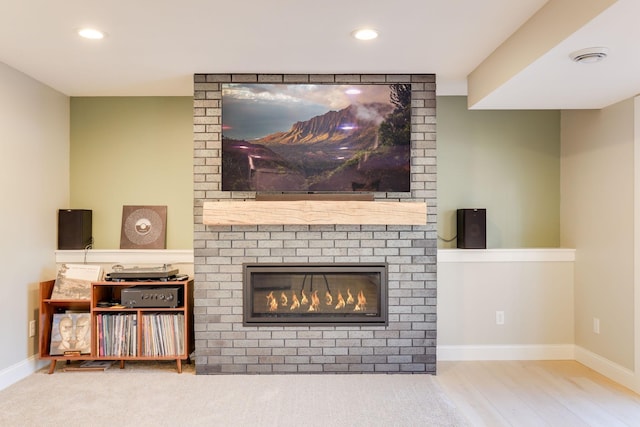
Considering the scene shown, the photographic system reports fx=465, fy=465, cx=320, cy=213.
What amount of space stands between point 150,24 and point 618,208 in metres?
3.39

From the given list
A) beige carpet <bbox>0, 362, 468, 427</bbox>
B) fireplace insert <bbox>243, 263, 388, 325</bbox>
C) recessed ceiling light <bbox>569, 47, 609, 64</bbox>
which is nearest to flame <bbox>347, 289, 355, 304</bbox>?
fireplace insert <bbox>243, 263, 388, 325</bbox>

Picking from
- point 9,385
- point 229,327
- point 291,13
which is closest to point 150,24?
point 291,13

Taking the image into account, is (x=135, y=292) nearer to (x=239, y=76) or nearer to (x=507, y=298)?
(x=239, y=76)

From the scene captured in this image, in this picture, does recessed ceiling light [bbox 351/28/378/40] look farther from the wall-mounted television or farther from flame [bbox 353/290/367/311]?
flame [bbox 353/290/367/311]

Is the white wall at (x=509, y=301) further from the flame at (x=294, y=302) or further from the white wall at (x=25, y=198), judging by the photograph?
the white wall at (x=25, y=198)

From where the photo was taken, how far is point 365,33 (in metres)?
2.70

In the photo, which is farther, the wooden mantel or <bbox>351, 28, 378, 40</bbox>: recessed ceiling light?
the wooden mantel

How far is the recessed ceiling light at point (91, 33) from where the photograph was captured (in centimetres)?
265

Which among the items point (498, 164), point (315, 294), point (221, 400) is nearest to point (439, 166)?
point (498, 164)

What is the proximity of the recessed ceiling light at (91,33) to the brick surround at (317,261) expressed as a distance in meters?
0.83

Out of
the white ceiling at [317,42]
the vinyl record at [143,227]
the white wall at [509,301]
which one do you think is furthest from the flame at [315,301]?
the white ceiling at [317,42]

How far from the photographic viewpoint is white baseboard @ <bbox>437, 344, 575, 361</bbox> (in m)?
3.92

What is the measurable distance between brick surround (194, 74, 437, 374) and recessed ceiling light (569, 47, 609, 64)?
3.92ft

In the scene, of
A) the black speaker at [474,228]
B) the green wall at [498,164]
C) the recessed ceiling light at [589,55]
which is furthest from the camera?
the green wall at [498,164]
